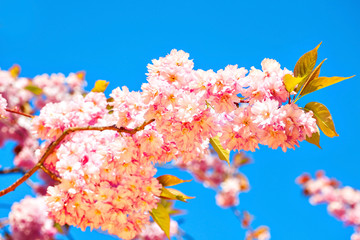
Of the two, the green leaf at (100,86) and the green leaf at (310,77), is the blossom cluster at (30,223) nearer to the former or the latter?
the green leaf at (100,86)

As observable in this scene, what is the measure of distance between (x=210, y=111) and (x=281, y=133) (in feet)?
0.86

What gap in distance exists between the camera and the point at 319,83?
4.25 ft

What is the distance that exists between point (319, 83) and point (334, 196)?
881 centimetres

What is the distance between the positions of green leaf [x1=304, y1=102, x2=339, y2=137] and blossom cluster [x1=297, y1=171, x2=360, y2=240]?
716cm

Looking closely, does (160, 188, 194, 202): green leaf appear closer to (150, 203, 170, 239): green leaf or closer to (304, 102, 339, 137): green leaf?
(150, 203, 170, 239): green leaf

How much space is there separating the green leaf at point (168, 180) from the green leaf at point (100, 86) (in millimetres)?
583

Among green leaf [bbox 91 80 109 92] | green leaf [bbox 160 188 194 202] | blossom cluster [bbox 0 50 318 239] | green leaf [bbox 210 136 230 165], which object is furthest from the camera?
green leaf [bbox 91 80 109 92]

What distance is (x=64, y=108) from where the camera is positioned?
1829mm

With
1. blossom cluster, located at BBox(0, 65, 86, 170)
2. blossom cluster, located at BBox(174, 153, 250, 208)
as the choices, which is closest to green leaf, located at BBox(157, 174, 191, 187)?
blossom cluster, located at BBox(0, 65, 86, 170)

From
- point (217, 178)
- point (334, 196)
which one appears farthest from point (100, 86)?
point (334, 196)

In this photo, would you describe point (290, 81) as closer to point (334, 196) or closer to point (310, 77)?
point (310, 77)

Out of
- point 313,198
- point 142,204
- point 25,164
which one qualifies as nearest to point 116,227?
point 142,204

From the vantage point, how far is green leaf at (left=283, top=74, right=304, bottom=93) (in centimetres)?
123

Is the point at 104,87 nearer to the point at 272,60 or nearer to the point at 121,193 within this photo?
the point at 121,193
